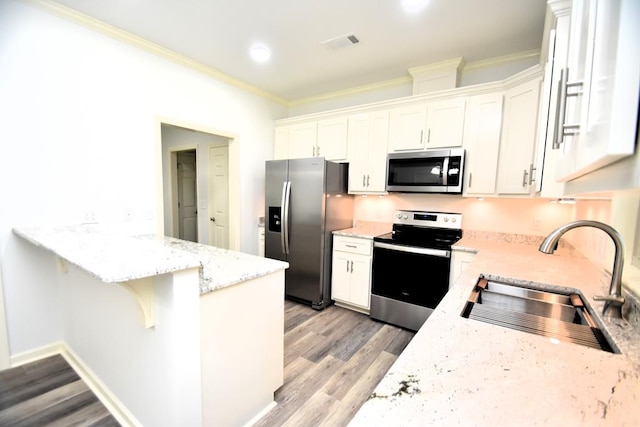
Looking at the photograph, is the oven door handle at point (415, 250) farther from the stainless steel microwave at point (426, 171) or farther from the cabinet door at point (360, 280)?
the stainless steel microwave at point (426, 171)

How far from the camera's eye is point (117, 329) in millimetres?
1594

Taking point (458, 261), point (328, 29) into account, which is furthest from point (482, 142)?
point (328, 29)

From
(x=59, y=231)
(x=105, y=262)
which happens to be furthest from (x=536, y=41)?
(x=59, y=231)

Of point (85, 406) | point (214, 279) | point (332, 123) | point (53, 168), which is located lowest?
point (85, 406)

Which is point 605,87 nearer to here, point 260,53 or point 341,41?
point 341,41

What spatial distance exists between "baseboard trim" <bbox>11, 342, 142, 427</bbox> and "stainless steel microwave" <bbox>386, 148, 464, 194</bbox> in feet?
9.27

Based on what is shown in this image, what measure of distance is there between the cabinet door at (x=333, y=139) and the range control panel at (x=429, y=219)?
993 millimetres

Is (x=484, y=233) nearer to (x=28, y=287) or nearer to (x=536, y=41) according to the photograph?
(x=536, y=41)

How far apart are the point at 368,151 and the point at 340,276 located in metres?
1.52

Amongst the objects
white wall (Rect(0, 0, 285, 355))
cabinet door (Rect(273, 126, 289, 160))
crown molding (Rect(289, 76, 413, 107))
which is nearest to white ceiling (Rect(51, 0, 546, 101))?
crown molding (Rect(289, 76, 413, 107))

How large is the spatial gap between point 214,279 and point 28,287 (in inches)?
76.6

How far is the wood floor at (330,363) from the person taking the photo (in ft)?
5.54

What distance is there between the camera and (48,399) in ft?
5.78

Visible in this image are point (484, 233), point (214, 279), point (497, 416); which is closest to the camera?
point (497, 416)
